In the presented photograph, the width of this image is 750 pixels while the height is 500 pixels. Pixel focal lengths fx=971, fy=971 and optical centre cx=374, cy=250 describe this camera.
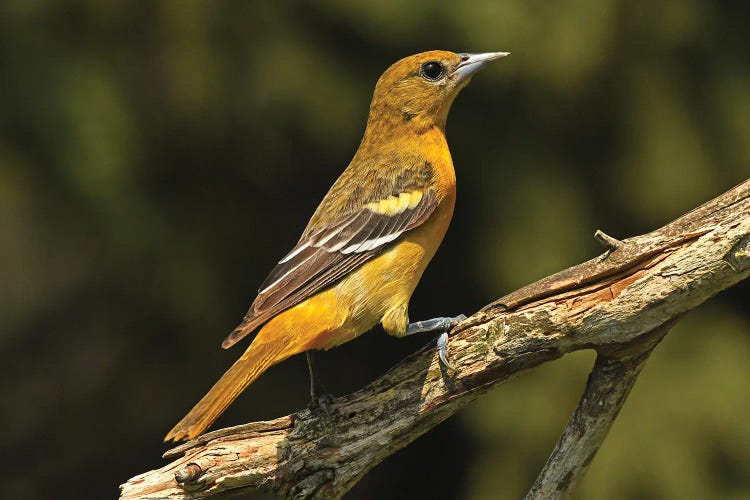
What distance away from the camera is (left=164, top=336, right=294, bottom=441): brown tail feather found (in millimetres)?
4098

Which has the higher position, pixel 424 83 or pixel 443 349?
pixel 424 83

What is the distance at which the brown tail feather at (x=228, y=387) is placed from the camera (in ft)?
13.4

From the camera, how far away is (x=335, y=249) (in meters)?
4.74

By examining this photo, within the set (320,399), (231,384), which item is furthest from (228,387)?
(320,399)

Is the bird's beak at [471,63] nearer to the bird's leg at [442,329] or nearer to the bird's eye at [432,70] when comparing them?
the bird's eye at [432,70]

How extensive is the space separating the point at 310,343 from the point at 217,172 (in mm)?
2963

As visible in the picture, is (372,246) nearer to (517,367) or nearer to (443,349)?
(443,349)

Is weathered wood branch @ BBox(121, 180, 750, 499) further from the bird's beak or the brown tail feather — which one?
the bird's beak

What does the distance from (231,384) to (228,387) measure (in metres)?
0.02

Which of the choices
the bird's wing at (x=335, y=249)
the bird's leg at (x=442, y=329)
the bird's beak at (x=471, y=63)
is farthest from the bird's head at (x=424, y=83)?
the bird's leg at (x=442, y=329)

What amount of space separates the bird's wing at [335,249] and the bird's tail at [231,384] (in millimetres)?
108

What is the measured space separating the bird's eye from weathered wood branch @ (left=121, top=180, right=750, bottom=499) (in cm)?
152

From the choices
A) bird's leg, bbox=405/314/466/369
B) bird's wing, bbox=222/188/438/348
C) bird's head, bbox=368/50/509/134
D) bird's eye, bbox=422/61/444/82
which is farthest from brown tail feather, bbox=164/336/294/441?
bird's eye, bbox=422/61/444/82

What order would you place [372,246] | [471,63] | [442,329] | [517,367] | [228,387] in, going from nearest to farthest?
[228,387]
[517,367]
[442,329]
[372,246]
[471,63]
